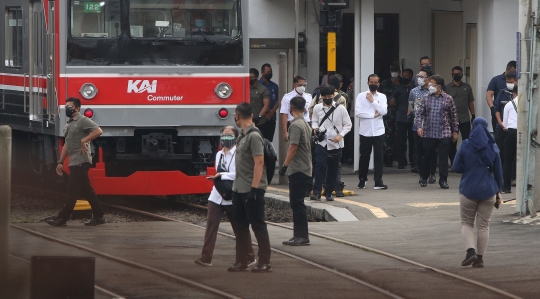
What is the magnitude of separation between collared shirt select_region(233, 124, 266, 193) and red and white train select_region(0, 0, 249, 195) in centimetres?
374

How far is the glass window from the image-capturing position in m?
13.7

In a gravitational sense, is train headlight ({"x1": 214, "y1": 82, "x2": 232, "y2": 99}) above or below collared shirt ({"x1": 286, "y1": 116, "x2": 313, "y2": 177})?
above

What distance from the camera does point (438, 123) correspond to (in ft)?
51.8

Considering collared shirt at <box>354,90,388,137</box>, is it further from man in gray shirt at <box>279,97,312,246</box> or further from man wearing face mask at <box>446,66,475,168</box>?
man in gray shirt at <box>279,97,312,246</box>

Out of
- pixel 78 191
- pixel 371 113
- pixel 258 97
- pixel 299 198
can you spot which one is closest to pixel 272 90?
pixel 258 97

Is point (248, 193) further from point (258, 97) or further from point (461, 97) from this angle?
point (461, 97)

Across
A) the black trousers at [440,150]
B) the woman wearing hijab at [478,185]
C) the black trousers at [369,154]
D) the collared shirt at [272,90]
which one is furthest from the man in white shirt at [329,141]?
the woman wearing hijab at [478,185]

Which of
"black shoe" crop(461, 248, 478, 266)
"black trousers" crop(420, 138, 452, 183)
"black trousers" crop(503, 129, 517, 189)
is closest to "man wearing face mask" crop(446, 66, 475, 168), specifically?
"black trousers" crop(420, 138, 452, 183)

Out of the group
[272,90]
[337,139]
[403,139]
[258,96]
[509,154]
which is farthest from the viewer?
[403,139]

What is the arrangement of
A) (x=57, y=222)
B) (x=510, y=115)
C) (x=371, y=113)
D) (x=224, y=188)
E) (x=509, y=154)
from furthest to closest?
(x=371, y=113)
(x=509, y=154)
(x=510, y=115)
(x=57, y=222)
(x=224, y=188)

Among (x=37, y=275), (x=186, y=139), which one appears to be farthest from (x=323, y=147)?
(x=37, y=275)

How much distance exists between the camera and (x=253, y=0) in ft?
61.2

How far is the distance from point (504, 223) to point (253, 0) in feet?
Answer: 25.1

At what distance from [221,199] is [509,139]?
6.93 meters
